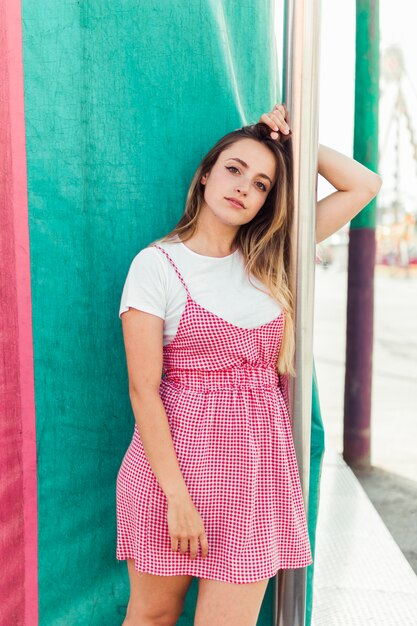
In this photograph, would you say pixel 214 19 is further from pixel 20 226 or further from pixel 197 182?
pixel 20 226

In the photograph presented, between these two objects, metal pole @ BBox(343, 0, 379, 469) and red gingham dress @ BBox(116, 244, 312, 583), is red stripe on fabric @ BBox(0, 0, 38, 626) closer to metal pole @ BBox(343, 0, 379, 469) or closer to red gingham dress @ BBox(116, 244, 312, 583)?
red gingham dress @ BBox(116, 244, 312, 583)

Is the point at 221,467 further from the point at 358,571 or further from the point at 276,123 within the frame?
the point at 358,571

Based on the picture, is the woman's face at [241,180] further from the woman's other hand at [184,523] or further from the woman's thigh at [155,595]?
the woman's thigh at [155,595]

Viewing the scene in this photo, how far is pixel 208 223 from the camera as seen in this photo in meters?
1.59

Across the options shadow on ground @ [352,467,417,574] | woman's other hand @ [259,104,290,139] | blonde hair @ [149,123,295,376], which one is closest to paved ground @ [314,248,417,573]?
shadow on ground @ [352,467,417,574]

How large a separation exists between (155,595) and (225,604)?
0.17 metres

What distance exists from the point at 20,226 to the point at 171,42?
63 cm

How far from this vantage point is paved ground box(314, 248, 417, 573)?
129 inches

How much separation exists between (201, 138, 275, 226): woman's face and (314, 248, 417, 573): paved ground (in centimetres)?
186

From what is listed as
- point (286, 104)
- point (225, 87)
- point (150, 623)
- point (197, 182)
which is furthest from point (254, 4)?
point (150, 623)

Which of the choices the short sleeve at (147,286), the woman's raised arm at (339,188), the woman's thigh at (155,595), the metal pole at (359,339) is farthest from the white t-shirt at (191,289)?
the metal pole at (359,339)

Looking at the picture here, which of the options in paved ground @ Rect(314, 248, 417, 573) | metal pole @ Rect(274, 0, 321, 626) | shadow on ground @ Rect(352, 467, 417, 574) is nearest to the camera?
metal pole @ Rect(274, 0, 321, 626)

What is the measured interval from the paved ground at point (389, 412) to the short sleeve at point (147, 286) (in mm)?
1882

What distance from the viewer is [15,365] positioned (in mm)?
1657
